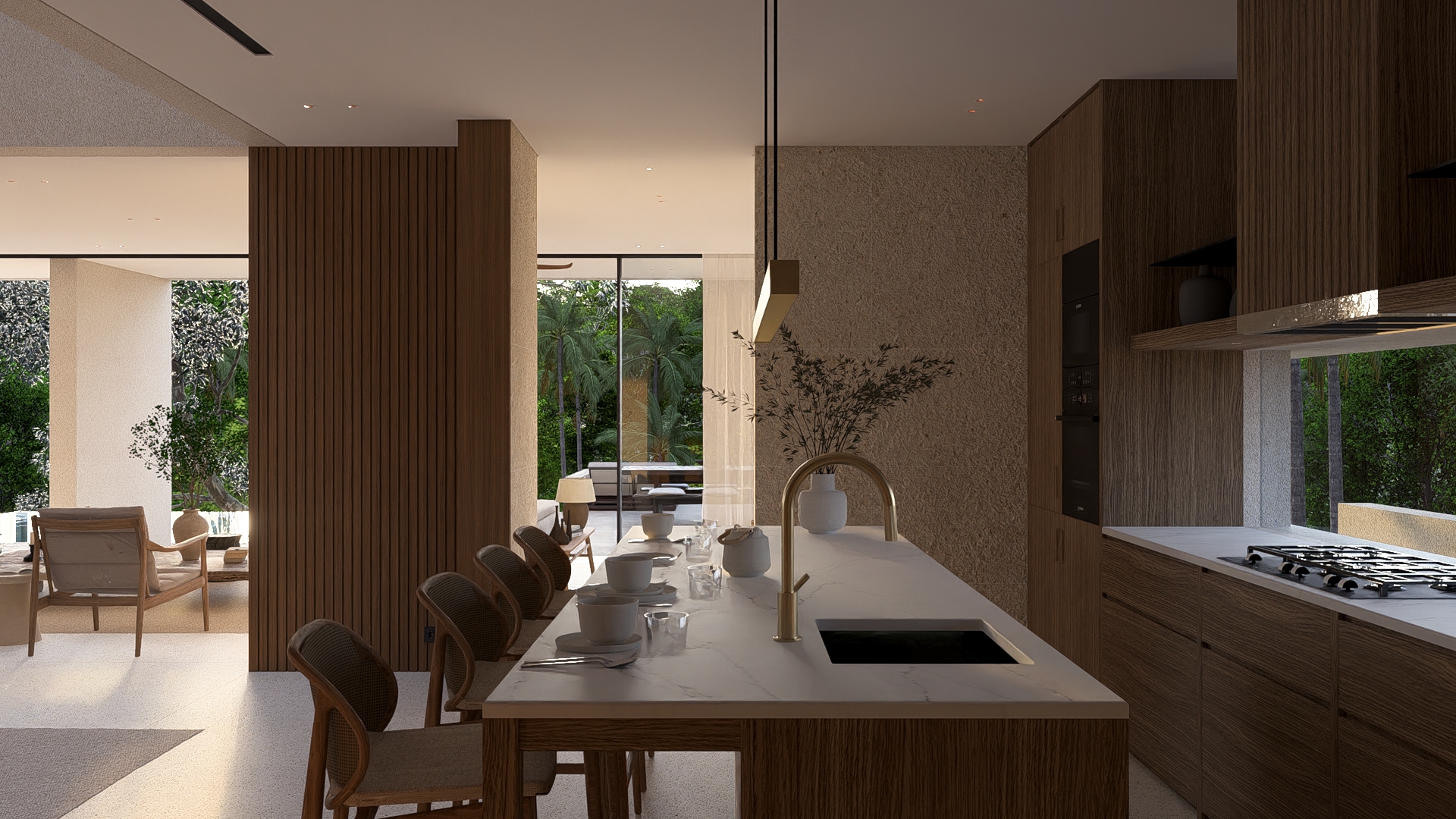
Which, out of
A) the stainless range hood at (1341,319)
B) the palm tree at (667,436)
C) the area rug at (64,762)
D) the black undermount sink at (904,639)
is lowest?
the area rug at (64,762)

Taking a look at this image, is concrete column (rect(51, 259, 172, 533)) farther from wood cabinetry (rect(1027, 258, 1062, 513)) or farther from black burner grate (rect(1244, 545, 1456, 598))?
black burner grate (rect(1244, 545, 1456, 598))

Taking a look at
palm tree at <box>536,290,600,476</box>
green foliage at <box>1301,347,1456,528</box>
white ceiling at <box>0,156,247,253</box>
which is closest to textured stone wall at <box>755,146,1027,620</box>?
green foliage at <box>1301,347,1456,528</box>

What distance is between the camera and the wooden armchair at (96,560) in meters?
5.12

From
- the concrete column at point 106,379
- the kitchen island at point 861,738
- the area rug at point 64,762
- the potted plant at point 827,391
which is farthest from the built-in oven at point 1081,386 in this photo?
the concrete column at point 106,379

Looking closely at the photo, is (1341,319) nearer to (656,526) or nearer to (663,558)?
(663,558)

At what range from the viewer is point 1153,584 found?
330cm

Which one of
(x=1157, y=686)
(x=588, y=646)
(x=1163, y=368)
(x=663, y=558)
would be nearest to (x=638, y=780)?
(x=663, y=558)

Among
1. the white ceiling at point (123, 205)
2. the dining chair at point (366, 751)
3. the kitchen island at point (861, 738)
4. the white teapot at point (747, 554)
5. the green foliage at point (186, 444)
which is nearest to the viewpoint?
the kitchen island at point (861, 738)

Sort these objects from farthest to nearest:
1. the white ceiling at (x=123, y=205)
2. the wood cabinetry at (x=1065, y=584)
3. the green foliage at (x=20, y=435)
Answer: the green foliage at (x=20, y=435) < the white ceiling at (x=123, y=205) < the wood cabinetry at (x=1065, y=584)

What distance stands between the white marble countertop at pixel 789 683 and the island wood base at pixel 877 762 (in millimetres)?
30

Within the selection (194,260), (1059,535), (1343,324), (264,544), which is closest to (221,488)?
(194,260)

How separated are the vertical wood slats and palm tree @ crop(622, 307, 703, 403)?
3.77m

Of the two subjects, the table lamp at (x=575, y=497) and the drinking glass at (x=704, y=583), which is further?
the table lamp at (x=575, y=497)

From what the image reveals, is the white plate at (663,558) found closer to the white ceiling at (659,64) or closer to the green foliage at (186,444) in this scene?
the white ceiling at (659,64)
